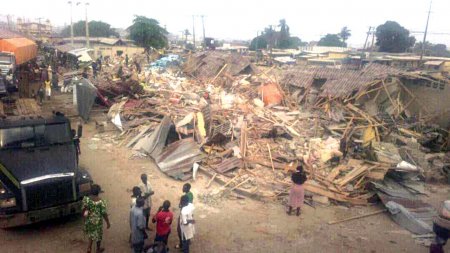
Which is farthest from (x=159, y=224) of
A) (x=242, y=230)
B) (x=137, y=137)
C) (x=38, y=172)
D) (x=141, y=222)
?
(x=137, y=137)

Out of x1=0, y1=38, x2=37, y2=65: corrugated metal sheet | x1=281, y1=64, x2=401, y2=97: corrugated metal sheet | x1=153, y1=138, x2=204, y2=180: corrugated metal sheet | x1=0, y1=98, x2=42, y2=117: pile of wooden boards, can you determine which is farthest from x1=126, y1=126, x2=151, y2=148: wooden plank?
x1=0, y1=38, x2=37, y2=65: corrugated metal sheet

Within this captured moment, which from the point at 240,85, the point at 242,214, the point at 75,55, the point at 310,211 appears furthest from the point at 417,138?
the point at 75,55

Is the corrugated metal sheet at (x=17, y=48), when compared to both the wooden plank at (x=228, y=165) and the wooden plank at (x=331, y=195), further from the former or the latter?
the wooden plank at (x=331, y=195)

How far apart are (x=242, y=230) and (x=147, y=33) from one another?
51252 mm

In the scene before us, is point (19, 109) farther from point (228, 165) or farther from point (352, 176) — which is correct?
point (352, 176)

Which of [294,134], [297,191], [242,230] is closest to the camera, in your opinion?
[242,230]

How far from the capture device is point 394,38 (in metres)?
61.0

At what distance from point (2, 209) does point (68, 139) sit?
2.41 metres

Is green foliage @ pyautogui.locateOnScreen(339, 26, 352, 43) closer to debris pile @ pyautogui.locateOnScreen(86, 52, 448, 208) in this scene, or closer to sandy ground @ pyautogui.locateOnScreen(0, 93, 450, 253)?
debris pile @ pyautogui.locateOnScreen(86, 52, 448, 208)

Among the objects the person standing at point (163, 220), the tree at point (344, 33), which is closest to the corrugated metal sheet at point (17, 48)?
the person standing at point (163, 220)

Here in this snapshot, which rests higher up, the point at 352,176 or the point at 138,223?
the point at 138,223

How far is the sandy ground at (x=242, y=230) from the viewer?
327 inches

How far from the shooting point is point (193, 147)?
13539 millimetres

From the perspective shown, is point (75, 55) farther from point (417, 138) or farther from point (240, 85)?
point (417, 138)
